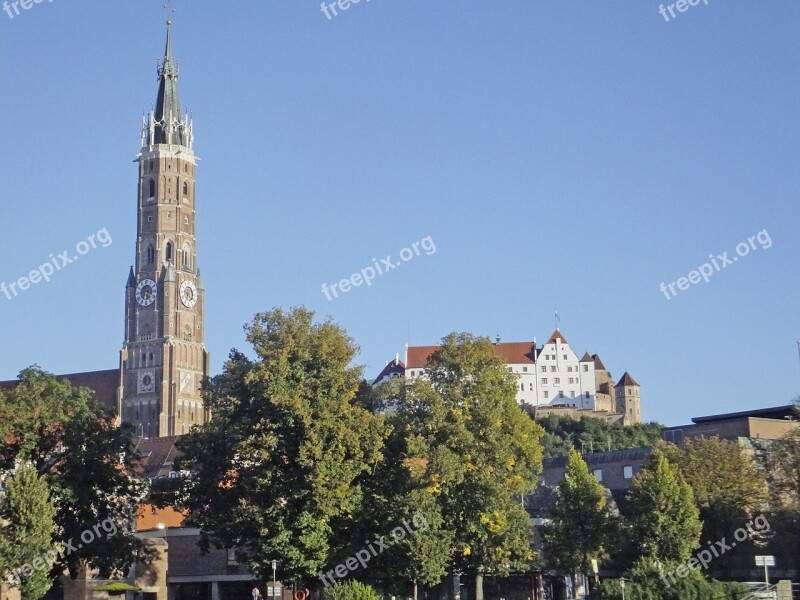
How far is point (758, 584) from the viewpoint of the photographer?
58.1m

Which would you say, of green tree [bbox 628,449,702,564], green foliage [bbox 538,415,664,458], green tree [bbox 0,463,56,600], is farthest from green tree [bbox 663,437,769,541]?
green foliage [bbox 538,415,664,458]

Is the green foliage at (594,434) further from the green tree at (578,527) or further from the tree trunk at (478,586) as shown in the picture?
the tree trunk at (478,586)

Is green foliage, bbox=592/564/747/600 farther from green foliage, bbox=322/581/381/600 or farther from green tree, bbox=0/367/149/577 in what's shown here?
green tree, bbox=0/367/149/577

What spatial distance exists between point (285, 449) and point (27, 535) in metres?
12.8

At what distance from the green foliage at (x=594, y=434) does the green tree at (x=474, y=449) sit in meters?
111

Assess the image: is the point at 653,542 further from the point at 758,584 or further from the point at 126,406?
the point at 126,406

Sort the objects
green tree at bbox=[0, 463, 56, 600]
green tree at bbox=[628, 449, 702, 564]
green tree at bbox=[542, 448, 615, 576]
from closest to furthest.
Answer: green tree at bbox=[0, 463, 56, 600] → green tree at bbox=[628, 449, 702, 564] → green tree at bbox=[542, 448, 615, 576]

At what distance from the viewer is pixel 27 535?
5384cm

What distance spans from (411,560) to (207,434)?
41.2 feet

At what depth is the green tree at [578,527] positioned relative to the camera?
67.4 m

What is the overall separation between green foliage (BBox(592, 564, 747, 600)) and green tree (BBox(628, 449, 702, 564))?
947cm

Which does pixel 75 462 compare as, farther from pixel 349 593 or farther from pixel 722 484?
pixel 722 484

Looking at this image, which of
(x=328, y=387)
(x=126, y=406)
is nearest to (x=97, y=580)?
(x=328, y=387)

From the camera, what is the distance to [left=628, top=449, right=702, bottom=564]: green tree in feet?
219
